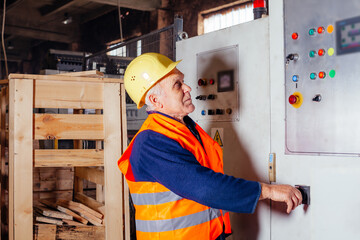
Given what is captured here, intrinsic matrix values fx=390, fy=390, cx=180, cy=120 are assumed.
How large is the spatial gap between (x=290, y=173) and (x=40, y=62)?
1267 centimetres

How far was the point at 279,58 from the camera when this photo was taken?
2008 millimetres

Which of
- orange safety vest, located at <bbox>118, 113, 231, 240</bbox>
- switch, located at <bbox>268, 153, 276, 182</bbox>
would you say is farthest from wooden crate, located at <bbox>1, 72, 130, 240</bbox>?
switch, located at <bbox>268, 153, 276, 182</bbox>

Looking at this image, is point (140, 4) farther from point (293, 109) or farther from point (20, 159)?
point (293, 109)

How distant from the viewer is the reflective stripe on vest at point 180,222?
1.73 m

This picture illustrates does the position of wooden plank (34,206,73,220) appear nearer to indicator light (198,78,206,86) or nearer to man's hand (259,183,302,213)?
indicator light (198,78,206,86)

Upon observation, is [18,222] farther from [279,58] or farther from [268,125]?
[279,58]

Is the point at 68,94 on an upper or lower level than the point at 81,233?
upper

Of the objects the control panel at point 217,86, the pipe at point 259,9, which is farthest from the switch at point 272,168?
the pipe at point 259,9

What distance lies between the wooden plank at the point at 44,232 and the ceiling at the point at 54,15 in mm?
6147

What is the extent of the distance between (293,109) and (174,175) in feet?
2.31

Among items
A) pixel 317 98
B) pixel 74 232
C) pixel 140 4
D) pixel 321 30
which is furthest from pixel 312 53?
pixel 140 4

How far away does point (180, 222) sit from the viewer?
1.74 meters

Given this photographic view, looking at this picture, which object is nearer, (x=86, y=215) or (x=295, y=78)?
(x=295, y=78)

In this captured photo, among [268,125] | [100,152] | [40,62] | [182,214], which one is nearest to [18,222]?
[100,152]
